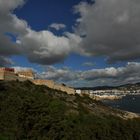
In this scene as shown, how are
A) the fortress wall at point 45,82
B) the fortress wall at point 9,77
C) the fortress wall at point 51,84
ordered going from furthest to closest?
the fortress wall at point 51,84 < the fortress wall at point 45,82 < the fortress wall at point 9,77

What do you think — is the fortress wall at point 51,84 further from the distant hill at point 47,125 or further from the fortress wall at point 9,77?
the distant hill at point 47,125

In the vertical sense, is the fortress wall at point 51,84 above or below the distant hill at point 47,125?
above

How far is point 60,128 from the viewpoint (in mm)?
Answer: 56375

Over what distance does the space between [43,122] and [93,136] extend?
8084 millimetres

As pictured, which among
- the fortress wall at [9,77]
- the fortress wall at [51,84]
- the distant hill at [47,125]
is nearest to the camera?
the distant hill at [47,125]

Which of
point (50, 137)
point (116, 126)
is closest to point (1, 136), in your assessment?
point (50, 137)

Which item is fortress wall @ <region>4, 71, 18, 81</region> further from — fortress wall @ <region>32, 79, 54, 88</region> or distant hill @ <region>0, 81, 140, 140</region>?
distant hill @ <region>0, 81, 140, 140</region>

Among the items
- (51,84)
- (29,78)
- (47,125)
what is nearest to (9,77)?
(29,78)

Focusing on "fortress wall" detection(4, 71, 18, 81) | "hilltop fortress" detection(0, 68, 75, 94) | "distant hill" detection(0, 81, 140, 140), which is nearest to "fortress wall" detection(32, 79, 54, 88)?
"hilltop fortress" detection(0, 68, 75, 94)

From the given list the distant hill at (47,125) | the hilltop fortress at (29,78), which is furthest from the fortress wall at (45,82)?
the distant hill at (47,125)

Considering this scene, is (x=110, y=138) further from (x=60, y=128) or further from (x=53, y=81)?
(x=53, y=81)

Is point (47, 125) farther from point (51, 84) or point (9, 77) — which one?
point (51, 84)

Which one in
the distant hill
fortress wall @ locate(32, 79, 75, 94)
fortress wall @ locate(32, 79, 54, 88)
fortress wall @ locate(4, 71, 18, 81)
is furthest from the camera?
fortress wall @ locate(32, 79, 75, 94)

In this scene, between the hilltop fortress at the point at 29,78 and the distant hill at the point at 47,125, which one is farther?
the hilltop fortress at the point at 29,78
